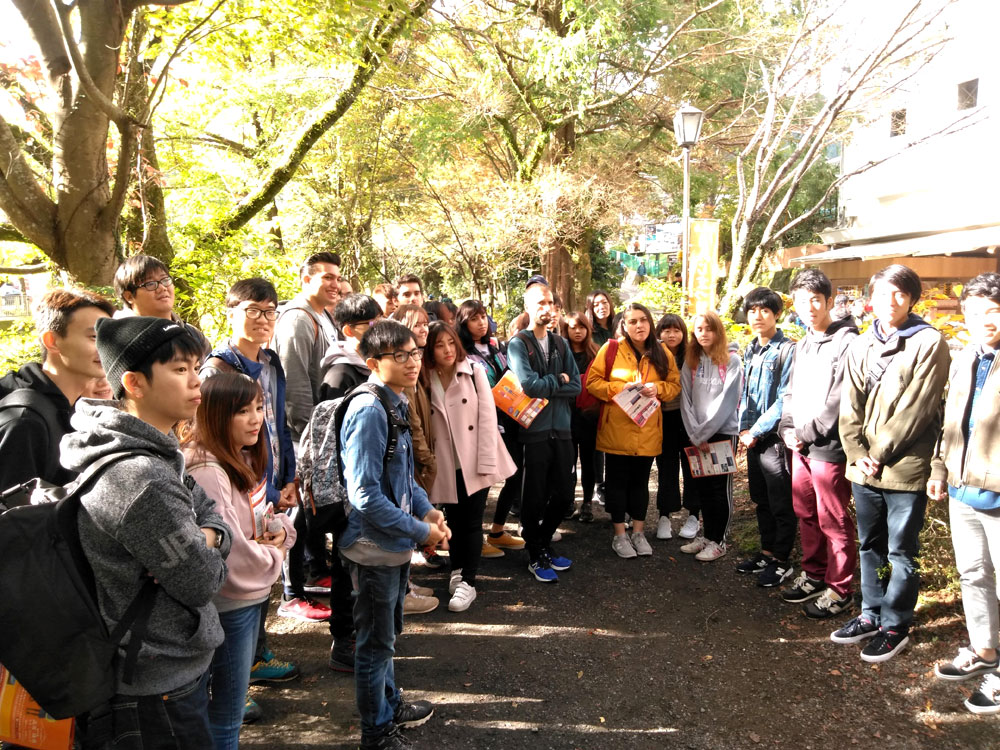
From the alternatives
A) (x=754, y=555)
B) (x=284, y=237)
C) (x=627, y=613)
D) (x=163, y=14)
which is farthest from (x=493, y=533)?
(x=284, y=237)

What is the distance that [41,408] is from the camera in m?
2.38

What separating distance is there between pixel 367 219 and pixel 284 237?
255 cm

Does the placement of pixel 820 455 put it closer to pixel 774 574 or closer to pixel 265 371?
pixel 774 574

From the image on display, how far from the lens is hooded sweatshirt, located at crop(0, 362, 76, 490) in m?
2.24

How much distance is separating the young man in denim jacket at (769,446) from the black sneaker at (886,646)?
3.23ft

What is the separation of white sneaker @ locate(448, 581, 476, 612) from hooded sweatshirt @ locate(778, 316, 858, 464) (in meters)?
2.38

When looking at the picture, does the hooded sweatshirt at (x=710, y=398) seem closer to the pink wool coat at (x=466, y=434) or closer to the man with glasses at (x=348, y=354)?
the pink wool coat at (x=466, y=434)

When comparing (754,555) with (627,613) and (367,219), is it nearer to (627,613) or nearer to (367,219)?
(627,613)

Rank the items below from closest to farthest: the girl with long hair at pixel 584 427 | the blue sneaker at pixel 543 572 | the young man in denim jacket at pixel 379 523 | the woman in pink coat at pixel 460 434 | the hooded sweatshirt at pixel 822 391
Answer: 1. the young man in denim jacket at pixel 379 523
2. the hooded sweatshirt at pixel 822 391
3. the woman in pink coat at pixel 460 434
4. the blue sneaker at pixel 543 572
5. the girl with long hair at pixel 584 427

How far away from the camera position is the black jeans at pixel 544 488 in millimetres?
4832

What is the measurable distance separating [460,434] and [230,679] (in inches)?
89.7

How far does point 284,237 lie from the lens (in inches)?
642

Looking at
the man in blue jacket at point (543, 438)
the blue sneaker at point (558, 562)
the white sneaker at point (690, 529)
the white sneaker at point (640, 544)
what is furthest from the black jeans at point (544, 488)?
the white sneaker at point (690, 529)

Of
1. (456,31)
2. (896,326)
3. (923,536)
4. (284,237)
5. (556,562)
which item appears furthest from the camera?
(284,237)
